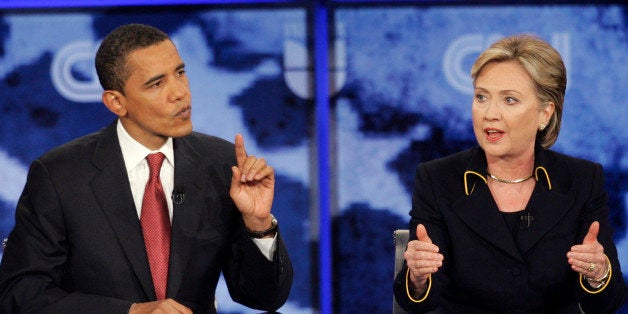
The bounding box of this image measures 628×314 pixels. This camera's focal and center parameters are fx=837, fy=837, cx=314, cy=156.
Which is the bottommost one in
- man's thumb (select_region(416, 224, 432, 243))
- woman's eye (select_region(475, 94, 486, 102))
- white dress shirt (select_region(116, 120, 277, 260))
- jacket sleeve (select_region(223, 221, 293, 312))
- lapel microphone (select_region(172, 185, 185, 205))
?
jacket sleeve (select_region(223, 221, 293, 312))

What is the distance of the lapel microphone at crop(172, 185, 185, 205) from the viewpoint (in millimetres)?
2174

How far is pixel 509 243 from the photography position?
7.32 ft

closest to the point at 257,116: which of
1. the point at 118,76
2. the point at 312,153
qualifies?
the point at 312,153

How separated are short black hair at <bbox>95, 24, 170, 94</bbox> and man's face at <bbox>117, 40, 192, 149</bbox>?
0.01 m

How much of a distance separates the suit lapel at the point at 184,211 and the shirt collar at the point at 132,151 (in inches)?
1.4

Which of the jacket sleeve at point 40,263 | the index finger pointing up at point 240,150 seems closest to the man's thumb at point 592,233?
the index finger pointing up at point 240,150

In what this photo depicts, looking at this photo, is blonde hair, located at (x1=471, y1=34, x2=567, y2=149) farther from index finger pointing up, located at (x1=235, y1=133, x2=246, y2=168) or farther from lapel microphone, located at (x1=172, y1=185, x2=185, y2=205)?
lapel microphone, located at (x1=172, y1=185, x2=185, y2=205)

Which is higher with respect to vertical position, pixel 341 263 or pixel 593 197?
pixel 593 197

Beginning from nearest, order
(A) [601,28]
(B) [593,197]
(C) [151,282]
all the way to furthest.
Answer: (C) [151,282] < (B) [593,197] < (A) [601,28]

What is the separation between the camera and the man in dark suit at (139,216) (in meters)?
2.08

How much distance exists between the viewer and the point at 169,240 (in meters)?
2.16

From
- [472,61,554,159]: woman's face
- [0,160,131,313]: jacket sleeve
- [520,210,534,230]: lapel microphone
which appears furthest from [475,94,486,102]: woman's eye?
[0,160,131,313]: jacket sleeve

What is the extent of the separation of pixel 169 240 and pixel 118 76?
1.47ft

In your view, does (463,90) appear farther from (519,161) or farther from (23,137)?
(23,137)
